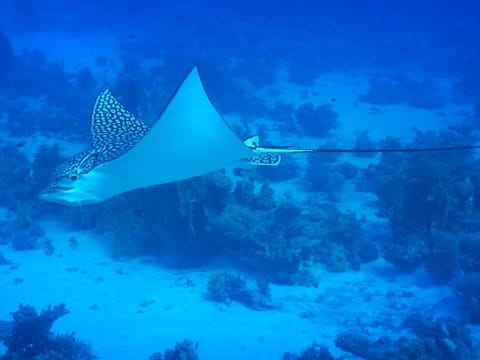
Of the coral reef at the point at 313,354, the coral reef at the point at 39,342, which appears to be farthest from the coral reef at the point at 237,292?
the coral reef at the point at 39,342

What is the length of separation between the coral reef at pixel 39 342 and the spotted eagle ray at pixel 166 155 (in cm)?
322

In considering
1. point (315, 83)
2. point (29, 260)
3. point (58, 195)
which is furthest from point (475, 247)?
point (315, 83)

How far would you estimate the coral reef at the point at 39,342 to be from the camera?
5.91m

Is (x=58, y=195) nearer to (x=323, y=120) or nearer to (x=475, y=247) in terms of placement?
(x=475, y=247)

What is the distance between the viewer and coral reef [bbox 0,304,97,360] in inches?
233

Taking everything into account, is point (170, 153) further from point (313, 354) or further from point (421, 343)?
point (421, 343)

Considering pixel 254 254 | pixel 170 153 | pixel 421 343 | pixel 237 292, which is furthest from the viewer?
pixel 254 254

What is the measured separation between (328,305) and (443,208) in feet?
13.0

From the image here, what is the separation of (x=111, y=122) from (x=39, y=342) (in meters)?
3.92

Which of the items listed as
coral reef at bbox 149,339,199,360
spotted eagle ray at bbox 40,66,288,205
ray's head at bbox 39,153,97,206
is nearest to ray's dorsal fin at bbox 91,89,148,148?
spotted eagle ray at bbox 40,66,288,205

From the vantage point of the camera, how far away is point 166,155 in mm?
4184

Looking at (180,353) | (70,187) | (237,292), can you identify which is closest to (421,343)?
(237,292)

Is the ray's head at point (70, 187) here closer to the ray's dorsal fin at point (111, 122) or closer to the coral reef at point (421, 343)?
the ray's dorsal fin at point (111, 122)

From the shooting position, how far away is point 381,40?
44.1m
